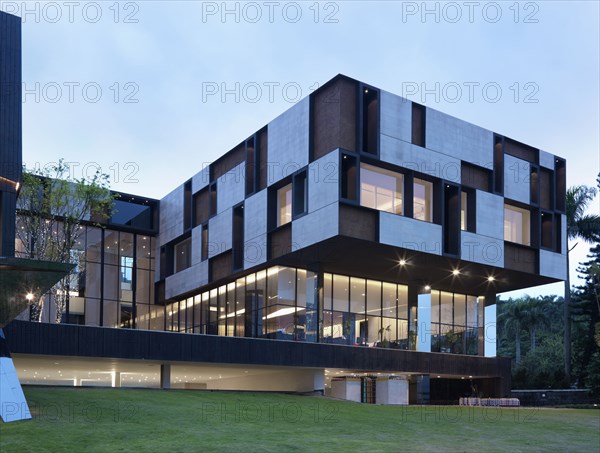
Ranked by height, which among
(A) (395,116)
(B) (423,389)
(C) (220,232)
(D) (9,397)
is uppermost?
(A) (395,116)

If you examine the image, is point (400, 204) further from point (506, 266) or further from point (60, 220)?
point (60, 220)

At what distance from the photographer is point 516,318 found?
92312mm

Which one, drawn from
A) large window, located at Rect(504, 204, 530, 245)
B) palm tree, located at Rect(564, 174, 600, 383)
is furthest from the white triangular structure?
palm tree, located at Rect(564, 174, 600, 383)

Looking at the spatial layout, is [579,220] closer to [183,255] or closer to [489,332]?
[489,332]

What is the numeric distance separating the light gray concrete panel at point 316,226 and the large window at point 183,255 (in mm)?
14500

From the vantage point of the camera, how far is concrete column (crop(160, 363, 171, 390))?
1348 inches

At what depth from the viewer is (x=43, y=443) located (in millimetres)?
16047

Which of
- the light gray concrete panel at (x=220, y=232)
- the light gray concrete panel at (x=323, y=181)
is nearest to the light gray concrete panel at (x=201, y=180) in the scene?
the light gray concrete panel at (x=220, y=232)

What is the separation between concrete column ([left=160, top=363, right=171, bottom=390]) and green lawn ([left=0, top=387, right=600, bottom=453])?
3.13m

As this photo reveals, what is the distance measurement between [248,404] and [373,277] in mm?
17916

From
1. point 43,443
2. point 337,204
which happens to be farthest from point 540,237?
point 43,443

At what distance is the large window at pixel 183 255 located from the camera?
5088cm

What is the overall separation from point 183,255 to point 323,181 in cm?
1828

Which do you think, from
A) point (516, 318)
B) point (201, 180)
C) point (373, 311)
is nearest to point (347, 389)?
point (373, 311)
